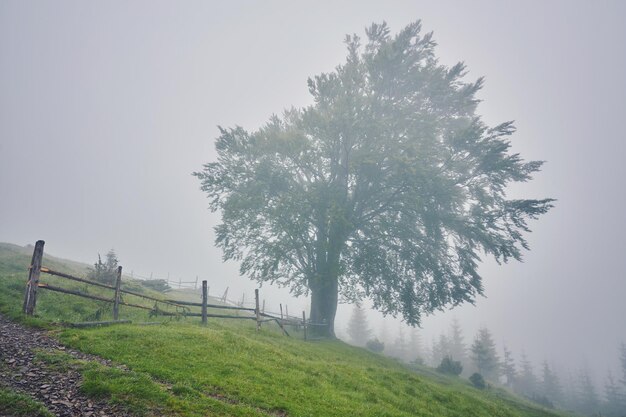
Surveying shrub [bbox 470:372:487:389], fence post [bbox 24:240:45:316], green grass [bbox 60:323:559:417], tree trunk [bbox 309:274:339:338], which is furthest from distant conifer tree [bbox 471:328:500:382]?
fence post [bbox 24:240:45:316]

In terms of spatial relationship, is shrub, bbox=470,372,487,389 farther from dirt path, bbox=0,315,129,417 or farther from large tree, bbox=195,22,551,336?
dirt path, bbox=0,315,129,417

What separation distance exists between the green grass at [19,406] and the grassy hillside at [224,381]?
1.19m

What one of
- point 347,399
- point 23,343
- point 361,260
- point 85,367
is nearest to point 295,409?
point 347,399

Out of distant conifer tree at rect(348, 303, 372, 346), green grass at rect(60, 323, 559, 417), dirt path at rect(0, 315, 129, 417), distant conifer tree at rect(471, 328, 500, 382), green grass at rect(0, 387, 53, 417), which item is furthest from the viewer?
distant conifer tree at rect(348, 303, 372, 346)

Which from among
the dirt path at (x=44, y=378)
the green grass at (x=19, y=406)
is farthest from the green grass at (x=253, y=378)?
the green grass at (x=19, y=406)

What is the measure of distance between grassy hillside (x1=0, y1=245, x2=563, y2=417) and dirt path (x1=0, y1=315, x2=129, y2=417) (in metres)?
0.34

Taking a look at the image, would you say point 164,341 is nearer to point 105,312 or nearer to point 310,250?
point 105,312

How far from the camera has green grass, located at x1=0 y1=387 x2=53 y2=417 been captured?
20.1ft

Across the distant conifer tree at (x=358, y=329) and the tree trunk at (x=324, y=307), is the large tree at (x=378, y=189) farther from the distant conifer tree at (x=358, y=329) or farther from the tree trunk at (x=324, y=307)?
the distant conifer tree at (x=358, y=329)

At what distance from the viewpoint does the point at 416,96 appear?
32.0 m

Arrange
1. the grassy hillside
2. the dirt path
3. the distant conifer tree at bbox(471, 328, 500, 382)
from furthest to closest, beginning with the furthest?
1. the distant conifer tree at bbox(471, 328, 500, 382)
2. the grassy hillside
3. the dirt path

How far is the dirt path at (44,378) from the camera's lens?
6.70 m

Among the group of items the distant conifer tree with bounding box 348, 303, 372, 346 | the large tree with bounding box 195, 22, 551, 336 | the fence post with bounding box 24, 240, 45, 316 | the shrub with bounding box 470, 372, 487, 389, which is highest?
the large tree with bounding box 195, 22, 551, 336

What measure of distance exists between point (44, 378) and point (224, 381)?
455cm
